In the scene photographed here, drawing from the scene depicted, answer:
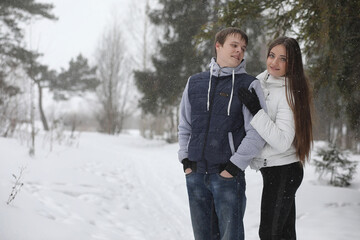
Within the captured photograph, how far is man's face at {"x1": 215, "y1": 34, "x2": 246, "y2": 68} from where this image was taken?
1.92m

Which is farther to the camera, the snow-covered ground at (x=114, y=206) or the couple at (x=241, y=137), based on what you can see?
the snow-covered ground at (x=114, y=206)

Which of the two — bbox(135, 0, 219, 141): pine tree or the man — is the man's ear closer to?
the man

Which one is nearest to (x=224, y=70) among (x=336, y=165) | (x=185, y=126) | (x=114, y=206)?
(x=185, y=126)

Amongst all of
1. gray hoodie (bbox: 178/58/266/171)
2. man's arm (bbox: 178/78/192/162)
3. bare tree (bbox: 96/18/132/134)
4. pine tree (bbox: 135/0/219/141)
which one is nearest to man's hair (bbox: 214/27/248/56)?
gray hoodie (bbox: 178/58/266/171)

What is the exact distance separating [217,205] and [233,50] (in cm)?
105

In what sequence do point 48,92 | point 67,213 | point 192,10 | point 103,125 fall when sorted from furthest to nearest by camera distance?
point 103,125 → point 48,92 → point 192,10 → point 67,213

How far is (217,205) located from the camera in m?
1.85

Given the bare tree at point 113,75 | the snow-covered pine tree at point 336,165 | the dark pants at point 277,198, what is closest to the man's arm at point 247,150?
the dark pants at point 277,198

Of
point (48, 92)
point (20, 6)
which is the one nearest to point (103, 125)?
point (48, 92)

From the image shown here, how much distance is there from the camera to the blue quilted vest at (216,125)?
1828 mm

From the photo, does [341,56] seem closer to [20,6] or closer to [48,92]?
[20,6]

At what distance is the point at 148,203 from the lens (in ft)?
→ 15.1

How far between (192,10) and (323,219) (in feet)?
21.5

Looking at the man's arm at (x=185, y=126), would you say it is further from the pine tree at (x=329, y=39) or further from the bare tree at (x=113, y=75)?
the bare tree at (x=113, y=75)
